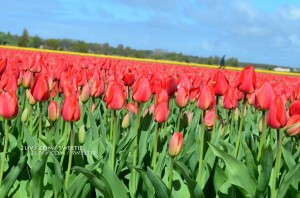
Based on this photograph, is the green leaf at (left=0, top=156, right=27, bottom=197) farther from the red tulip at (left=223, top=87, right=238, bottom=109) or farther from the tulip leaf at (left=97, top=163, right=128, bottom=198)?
the red tulip at (left=223, top=87, right=238, bottom=109)

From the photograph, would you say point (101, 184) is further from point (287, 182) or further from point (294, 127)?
point (294, 127)

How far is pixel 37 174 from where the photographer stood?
6.71ft

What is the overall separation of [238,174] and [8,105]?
3.68ft

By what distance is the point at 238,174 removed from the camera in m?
1.95

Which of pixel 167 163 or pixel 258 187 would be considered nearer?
pixel 258 187

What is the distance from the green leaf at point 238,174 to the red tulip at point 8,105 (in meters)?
0.97

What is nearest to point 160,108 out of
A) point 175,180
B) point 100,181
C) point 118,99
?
point 118,99

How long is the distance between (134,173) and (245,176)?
20.4 inches

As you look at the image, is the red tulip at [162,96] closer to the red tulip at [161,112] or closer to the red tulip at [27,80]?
the red tulip at [161,112]

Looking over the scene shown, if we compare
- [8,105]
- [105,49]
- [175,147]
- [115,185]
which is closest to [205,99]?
[175,147]

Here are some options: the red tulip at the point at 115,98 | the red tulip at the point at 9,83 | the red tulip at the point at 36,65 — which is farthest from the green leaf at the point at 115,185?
the red tulip at the point at 36,65

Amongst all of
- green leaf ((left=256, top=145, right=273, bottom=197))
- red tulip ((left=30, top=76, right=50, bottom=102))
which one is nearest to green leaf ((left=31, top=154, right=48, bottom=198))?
red tulip ((left=30, top=76, right=50, bottom=102))

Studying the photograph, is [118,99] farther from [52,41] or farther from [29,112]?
[52,41]

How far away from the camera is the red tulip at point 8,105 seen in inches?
83.9
